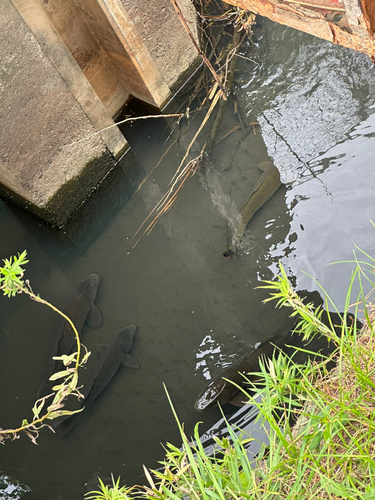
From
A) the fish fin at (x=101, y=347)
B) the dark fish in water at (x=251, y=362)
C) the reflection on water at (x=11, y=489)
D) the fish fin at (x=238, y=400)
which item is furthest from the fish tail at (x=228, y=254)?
the reflection on water at (x=11, y=489)

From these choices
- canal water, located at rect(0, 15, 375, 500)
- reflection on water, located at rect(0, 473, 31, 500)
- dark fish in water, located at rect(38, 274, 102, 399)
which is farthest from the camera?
dark fish in water, located at rect(38, 274, 102, 399)

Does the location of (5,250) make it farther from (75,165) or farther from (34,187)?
(75,165)

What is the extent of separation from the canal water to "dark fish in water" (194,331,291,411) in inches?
5.0

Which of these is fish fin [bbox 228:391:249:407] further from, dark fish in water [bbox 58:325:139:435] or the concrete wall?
the concrete wall

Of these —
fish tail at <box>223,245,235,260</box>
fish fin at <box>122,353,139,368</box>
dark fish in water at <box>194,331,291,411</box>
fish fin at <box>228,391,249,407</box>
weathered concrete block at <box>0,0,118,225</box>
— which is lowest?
fish fin at <box>228,391,249,407</box>

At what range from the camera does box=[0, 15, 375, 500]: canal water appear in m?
3.79

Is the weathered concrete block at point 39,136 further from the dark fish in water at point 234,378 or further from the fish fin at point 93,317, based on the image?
the dark fish in water at point 234,378

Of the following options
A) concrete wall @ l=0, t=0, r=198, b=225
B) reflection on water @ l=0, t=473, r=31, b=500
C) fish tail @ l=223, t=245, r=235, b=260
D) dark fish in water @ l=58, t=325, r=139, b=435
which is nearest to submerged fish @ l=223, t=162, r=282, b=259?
fish tail @ l=223, t=245, r=235, b=260

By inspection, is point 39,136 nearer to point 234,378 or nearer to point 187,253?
point 187,253

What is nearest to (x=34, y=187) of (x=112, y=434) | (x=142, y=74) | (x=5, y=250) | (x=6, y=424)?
(x=5, y=250)

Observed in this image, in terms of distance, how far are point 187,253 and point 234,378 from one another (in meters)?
1.52

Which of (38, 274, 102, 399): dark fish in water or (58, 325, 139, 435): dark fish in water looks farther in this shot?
(38, 274, 102, 399): dark fish in water

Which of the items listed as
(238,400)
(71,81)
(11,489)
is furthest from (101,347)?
(71,81)

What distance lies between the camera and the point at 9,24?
165 inches
